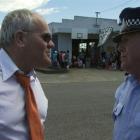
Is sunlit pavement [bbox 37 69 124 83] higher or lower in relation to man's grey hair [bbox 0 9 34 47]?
lower

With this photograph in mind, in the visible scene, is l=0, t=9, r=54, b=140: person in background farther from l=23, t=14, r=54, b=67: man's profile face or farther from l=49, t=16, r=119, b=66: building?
l=49, t=16, r=119, b=66: building

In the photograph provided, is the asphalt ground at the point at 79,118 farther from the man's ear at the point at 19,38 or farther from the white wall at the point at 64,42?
the white wall at the point at 64,42

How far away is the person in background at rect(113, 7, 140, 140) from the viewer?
2.88 metres

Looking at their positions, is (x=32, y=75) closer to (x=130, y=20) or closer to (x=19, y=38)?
(x=19, y=38)

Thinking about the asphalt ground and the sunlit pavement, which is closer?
the asphalt ground

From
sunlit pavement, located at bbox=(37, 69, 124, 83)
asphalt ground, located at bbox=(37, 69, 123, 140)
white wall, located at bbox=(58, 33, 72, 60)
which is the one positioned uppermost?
asphalt ground, located at bbox=(37, 69, 123, 140)

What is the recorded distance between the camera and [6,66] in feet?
10.2

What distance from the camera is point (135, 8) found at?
2965mm

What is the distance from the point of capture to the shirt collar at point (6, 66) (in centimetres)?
308

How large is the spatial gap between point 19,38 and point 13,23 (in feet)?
0.33

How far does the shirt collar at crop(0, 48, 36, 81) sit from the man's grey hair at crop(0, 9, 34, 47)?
3.2 inches

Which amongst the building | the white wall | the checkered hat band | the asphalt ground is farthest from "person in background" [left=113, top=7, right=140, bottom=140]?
the white wall

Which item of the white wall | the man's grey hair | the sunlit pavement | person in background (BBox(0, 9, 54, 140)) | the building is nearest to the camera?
person in background (BBox(0, 9, 54, 140))

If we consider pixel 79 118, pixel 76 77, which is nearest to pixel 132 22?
pixel 79 118
